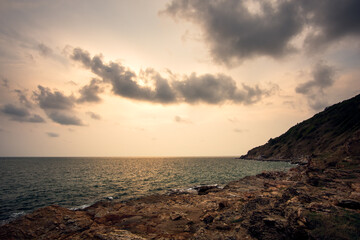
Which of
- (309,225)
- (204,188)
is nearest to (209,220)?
(309,225)

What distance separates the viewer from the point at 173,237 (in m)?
11.7

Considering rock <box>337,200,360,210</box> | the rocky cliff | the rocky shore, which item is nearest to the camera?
the rocky shore

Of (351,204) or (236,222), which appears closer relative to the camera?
(351,204)

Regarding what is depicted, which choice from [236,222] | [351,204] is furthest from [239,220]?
[351,204]

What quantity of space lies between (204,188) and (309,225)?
1076 inches

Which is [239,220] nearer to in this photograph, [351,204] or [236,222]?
[236,222]

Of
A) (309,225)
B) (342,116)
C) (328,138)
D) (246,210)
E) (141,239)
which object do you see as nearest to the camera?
(309,225)

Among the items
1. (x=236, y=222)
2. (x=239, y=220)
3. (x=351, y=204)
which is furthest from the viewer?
(x=239, y=220)

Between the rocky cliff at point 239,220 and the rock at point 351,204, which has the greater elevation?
the rock at point 351,204

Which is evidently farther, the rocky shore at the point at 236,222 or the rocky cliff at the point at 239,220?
the rocky cliff at the point at 239,220

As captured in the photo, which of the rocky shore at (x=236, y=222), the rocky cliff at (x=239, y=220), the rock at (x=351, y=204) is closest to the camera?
the rocky shore at (x=236, y=222)

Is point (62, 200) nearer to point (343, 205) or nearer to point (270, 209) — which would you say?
point (270, 209)

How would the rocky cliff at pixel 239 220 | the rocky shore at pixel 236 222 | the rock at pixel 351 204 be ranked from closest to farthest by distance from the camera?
the rocky shore at pixel 236 222 < the rocky cliff at pixel 239 220 < the rock at pixel 351 204

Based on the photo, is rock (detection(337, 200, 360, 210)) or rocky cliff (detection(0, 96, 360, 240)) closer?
rocky cliff (detection(0, 96, 360, 240))
